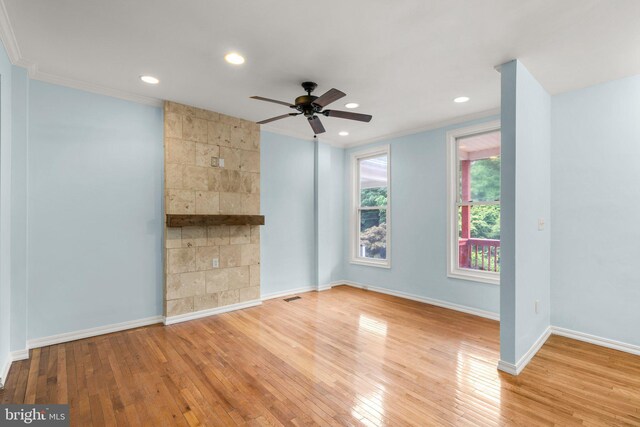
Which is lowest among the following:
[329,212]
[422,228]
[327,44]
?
[422,228]

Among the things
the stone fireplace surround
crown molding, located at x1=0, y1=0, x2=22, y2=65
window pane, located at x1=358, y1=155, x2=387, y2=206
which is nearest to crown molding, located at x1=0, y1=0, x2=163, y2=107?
crown molding, located at x1=0, y1=0, x2=22, y2=65

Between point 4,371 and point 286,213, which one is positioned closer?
point 4,371

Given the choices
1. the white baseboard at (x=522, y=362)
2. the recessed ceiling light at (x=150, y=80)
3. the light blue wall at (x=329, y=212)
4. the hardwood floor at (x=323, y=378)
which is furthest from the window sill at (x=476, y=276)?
the recessed ceiling light at (x=150, y=80)

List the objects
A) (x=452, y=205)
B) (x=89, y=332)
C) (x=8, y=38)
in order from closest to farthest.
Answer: (x=8, y=38) < (x=89, y=332) < (x=452, y=205)

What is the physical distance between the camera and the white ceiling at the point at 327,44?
80.7 inches

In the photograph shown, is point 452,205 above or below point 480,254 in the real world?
above

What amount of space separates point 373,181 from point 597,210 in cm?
315

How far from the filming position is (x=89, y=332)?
10.8ft

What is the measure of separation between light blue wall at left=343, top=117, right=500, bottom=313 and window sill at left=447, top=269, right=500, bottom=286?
58 millimetres

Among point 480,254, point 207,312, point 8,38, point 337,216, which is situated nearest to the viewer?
point 8,38

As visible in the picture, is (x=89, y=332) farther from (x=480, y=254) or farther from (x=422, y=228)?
(x=480, y=254)

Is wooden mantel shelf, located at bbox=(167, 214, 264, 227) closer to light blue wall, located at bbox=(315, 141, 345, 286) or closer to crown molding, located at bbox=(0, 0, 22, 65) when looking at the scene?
light blue wall, located at bbox=(315, 141, 345, 286)

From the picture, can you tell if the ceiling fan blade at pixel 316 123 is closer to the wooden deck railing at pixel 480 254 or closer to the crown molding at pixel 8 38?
the crown molding at pixel 8 38

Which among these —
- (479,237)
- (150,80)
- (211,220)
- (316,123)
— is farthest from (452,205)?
(150,80)
